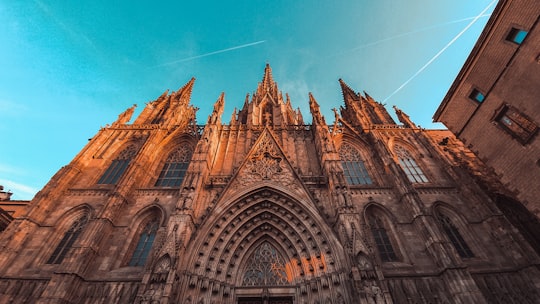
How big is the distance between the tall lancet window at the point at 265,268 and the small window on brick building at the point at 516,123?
477 inches

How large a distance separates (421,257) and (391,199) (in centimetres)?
337

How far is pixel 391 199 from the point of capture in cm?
1346

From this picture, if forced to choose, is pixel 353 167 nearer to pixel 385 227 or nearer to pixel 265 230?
pixel 385 227

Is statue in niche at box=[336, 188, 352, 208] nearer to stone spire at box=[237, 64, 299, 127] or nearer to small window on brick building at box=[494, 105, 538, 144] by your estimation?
small window on brick building at box=[494, 105, 538, 144]

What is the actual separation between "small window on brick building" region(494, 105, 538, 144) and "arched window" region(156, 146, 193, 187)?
58.0 ft

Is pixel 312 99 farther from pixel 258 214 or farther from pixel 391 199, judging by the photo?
pixel 258 214

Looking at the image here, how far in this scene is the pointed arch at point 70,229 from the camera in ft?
37.3

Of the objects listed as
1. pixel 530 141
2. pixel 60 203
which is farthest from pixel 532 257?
pixel 60 203

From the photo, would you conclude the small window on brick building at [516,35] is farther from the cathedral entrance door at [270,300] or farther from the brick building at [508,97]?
the cathedral entrance door at [270,300]

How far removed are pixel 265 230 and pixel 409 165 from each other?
11556 millimetres

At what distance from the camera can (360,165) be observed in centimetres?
1650

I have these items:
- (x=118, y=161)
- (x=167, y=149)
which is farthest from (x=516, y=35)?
(x=118, y=161)

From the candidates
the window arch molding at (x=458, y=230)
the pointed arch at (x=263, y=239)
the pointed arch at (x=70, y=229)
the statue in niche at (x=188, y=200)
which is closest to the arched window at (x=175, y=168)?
the statue in niche at (x=188, y=200)

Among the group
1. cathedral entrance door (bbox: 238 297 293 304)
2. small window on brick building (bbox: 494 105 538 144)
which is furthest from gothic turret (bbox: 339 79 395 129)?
cathedral entrance door (bbox: 238 297 293 304)
